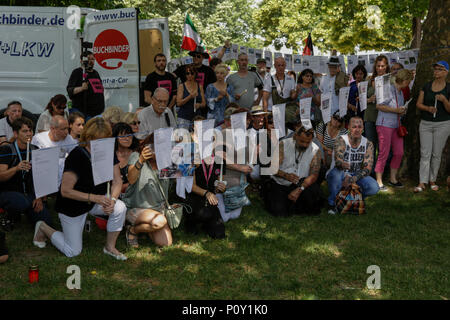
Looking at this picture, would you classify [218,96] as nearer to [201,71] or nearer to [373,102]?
[201,71]

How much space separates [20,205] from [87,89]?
8.26 feet

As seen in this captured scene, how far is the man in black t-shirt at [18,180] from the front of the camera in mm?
5312

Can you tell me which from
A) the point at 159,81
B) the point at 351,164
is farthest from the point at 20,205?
the point at 351,164

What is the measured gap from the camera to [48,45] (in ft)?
25.5

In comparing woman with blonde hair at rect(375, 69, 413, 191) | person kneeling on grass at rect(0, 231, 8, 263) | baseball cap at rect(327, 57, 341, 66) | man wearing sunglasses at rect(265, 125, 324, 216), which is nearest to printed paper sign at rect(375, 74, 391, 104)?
woman with blonde hair at rect(375, 69, 413, 191)

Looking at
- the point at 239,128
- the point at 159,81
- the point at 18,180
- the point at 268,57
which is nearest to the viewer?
the point at 18,180

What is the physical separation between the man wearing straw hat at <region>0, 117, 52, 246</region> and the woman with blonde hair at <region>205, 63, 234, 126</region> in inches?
115

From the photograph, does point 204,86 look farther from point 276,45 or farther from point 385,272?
point 276,45

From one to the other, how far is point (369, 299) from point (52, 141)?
4.02 m

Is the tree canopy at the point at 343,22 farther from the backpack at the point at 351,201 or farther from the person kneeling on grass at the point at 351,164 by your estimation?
the backpack at the point at 351,201

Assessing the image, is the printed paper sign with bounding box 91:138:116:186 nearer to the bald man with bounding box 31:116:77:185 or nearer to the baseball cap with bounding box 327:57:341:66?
the bald man with bounding box 31:116:77:185

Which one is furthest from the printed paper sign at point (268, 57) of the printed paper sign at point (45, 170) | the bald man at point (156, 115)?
the printed paper sign at point (45, 170)

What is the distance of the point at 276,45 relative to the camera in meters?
38.9

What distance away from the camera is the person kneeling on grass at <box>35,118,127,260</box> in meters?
4.73
